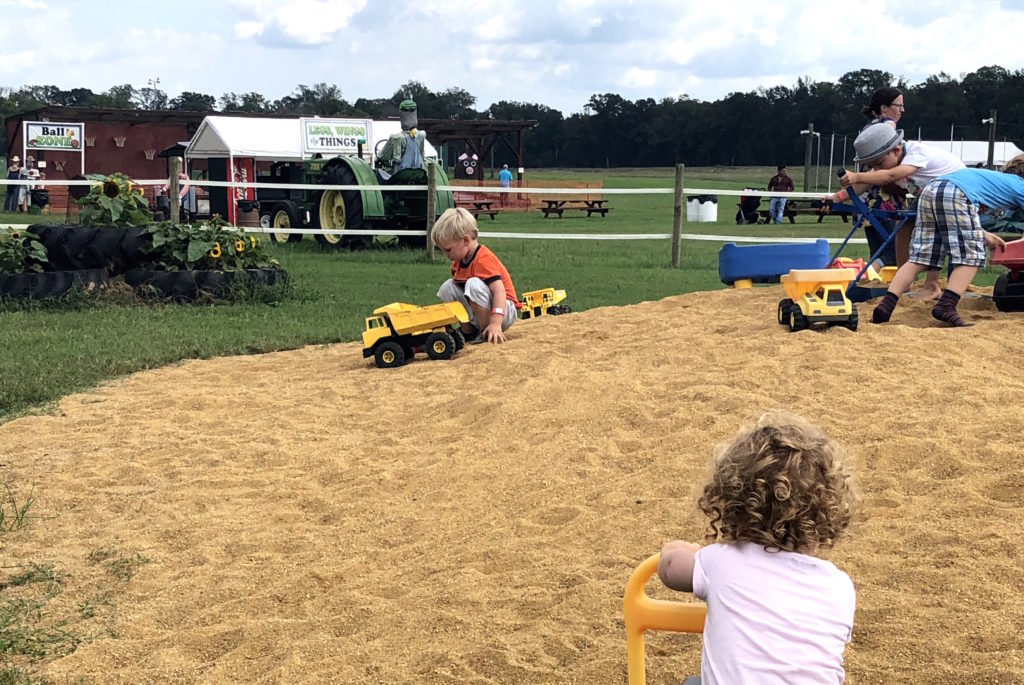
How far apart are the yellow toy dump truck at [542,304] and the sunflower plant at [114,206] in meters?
4.98

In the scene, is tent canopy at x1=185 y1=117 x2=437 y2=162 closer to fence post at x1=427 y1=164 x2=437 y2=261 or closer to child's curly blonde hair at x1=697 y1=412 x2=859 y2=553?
fence post at x1=427 y1=164 x2=437 y2=261

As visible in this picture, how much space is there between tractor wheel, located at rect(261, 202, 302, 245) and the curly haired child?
17526 mm

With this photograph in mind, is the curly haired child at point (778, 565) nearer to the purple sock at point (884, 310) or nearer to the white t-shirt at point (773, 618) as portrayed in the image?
the white t-shirt at point (773, 618)

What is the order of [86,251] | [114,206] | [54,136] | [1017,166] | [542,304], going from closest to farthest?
[1017,166]
[542,304]
[86,251]
[114,206]
[54,136]

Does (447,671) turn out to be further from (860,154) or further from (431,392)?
(860,154)

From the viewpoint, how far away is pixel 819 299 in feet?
21.2

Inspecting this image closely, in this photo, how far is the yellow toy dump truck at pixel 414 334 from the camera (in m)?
7.31

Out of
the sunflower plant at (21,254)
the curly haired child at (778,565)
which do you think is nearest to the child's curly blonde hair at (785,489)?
the curly haired child at (778,565)

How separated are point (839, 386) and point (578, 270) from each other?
8345 mm

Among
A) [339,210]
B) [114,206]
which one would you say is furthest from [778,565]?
[339,210]

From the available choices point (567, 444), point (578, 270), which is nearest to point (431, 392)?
point (567, 444)

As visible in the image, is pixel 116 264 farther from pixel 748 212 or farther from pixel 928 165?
pixel 748 212

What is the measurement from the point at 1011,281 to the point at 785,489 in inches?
202

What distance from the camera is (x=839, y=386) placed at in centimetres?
540
